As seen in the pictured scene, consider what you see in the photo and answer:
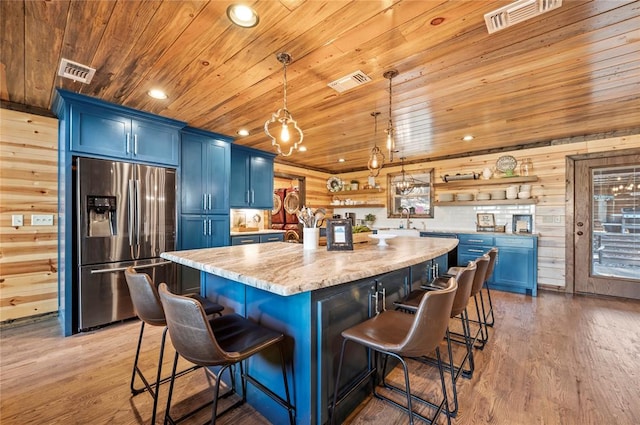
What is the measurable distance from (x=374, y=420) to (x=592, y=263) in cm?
451

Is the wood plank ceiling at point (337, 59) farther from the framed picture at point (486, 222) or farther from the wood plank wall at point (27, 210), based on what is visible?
the framed picture at point (486, 222)

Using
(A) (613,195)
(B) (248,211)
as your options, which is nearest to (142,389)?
(B) (248,211)

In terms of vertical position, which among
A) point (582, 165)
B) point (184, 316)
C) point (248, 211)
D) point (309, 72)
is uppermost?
point (309, 72)

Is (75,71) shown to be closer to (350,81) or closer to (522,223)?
(350,81)

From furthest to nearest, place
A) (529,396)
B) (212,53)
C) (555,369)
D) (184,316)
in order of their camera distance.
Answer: (555,369) → (212,53) → (529,396) → (184,316)

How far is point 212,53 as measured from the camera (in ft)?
6.52

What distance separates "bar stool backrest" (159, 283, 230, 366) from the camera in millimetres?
1102

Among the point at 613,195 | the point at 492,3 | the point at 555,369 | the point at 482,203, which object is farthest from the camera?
the point at 482,203

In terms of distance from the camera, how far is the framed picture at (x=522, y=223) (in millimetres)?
4492

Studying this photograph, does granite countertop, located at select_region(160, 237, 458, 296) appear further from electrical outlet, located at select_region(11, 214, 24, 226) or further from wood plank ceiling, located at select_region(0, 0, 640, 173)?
electrical outlet, located at select_region(11, 214, 24, 226)

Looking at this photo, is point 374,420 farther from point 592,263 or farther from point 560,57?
point 592,263

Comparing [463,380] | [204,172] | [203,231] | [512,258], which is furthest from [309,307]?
[512,258]

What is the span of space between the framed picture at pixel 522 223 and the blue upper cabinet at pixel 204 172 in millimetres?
4717

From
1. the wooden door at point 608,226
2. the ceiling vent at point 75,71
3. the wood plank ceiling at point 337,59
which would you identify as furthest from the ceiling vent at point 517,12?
the wooden door at point 608,226
